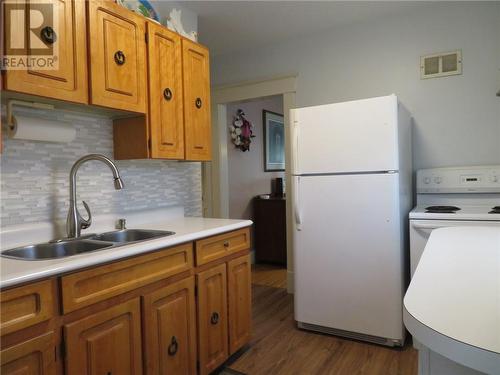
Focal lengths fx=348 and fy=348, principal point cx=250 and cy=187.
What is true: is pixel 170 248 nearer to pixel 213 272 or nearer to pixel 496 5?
pixel 213 272

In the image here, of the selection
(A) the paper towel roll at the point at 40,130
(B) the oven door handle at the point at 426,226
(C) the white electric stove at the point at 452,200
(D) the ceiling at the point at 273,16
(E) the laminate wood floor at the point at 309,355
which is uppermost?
(D) the ceiling at the point at 273,16

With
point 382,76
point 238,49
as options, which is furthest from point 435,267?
point 238,49

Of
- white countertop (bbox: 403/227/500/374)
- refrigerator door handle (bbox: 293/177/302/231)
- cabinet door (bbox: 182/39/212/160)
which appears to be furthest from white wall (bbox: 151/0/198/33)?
white countertop (bbox: 403/227/500/374)

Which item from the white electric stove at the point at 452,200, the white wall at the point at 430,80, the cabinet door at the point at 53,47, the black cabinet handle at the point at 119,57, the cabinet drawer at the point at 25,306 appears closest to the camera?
the cabinet drawer at the point at 25,306

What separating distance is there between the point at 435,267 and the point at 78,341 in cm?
118

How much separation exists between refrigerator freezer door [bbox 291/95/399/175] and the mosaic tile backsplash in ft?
2.96

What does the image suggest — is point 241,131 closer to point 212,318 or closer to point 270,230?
point 270,230

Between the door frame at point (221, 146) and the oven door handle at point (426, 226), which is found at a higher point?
the door frame at point (221, 146)

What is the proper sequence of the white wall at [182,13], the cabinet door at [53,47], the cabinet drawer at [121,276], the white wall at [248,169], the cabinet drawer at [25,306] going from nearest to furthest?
the cabinet drawer at [25,306], the cabinet drawer at [121,276], the cabinet door at [53,47], the white wall at [182,13], the white wall at [248,169]

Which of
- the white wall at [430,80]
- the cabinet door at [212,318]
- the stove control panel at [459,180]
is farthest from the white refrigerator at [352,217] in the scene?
the cabinet door at [212,318]

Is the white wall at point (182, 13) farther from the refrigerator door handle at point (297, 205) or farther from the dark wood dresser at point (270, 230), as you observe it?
the dark wood dresser at point (270, 230)

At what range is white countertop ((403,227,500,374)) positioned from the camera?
22.7 inches

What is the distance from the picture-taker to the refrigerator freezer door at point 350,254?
7.25 feet

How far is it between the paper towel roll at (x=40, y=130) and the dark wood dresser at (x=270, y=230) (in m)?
2.91
